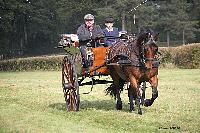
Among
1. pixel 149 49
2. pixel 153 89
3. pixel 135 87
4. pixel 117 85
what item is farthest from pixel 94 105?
pixel 149 49

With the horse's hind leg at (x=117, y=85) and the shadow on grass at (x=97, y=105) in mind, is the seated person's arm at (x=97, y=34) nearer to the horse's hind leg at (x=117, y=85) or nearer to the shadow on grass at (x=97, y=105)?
the horse's hind leg at (x=117, y=85)

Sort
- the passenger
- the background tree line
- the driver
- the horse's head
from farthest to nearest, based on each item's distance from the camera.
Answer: the background tree line
the passenger
the driver
the horse's head

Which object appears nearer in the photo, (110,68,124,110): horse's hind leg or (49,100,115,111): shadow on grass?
(110,68,124,110): horse's hind leg

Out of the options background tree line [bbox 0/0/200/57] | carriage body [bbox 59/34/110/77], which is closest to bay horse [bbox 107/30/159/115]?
carriage body [bbox 59/34/110/77]

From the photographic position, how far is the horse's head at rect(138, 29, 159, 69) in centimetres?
1112

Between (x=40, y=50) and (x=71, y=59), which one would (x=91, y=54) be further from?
(x=40, y=50)

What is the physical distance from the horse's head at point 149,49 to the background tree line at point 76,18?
1359 inches

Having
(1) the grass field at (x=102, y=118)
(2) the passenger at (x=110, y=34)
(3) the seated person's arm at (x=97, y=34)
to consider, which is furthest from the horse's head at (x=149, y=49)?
(2) the passenger at (x=110, y=34)

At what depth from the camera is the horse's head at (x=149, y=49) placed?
1112 cm

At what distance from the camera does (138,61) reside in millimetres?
11398

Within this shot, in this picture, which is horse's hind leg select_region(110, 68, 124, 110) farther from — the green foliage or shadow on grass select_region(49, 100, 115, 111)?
the green foliage

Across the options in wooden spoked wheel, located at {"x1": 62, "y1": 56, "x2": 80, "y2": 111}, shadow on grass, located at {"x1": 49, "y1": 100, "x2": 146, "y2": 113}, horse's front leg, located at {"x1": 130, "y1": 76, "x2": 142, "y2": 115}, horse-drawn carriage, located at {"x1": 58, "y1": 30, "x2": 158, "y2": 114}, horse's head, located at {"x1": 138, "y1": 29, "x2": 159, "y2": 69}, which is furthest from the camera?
shadow on grass, located at {"x1": 49, "y1": 100, "x2": 146, "y2": 113}

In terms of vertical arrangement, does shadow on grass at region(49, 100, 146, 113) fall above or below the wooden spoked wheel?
below

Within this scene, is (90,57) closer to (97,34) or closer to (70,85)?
(97,34)
